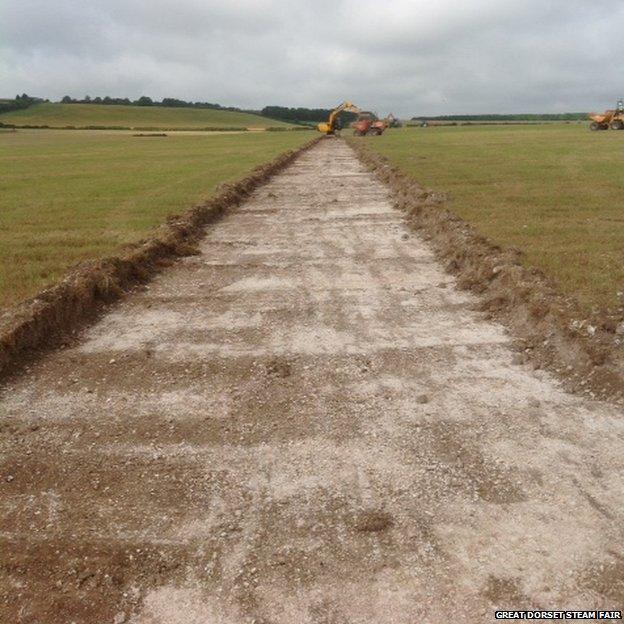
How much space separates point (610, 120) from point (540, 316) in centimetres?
5775

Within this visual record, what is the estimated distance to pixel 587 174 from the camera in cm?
2153

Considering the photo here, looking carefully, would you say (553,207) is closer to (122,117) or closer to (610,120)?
(610,120)

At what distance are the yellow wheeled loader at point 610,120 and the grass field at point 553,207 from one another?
3106 cm

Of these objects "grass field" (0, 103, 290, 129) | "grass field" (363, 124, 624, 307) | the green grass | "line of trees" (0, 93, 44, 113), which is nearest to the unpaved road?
"grass field" (363, 124, 624, 307)

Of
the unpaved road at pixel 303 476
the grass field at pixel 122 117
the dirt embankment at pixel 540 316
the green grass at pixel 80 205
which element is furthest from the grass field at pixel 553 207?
the grass field at pixel 122 117

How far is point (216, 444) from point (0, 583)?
1855 millimetres

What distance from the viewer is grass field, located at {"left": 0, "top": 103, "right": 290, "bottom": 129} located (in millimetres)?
110938

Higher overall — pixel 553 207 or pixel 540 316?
pixel 553 207

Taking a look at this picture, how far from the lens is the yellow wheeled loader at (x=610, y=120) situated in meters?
54.9

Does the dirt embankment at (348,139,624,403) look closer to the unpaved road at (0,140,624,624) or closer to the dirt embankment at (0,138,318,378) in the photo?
the unpaved road at (0,140,624,624)

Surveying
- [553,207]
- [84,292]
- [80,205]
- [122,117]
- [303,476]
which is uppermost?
[122,117]

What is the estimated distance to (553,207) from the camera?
1458 cm

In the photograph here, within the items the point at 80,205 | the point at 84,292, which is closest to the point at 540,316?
the point at 84,292

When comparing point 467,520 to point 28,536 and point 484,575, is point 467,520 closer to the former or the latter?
point 484,575
